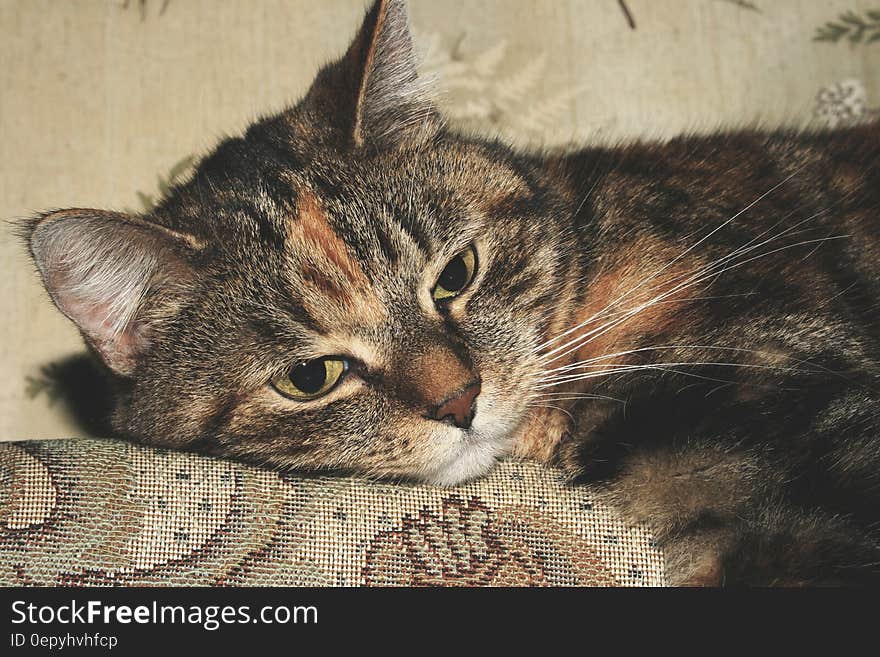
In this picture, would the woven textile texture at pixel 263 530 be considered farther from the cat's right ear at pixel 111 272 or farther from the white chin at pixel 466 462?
the cat's right ear at pixel 111 272

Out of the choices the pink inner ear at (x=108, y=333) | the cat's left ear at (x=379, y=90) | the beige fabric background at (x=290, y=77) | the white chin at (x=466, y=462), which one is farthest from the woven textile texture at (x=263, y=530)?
the beige fabric background at (x=290, y=77)

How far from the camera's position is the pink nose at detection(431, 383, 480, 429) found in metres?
0.93

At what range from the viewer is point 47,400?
1.56m

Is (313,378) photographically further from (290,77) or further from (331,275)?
(290,77)

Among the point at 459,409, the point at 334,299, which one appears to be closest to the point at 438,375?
the point at 459,409

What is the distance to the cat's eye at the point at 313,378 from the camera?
98 cm

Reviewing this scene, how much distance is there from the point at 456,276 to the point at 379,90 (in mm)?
287

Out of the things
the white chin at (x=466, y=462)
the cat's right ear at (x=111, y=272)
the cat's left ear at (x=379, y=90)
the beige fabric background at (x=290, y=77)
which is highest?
the beige fabric background at (x=290, y=77)

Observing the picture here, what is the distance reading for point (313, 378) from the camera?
98cm

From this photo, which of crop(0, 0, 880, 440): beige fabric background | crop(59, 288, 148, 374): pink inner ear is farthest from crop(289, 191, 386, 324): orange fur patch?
crop(0, 0, 880, 440): beige fabric background

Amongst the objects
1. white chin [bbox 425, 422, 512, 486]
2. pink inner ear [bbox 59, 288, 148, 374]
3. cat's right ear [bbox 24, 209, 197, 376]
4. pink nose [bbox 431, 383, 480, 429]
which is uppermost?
cat's right ear [bbox 24, 209, 197, 376]

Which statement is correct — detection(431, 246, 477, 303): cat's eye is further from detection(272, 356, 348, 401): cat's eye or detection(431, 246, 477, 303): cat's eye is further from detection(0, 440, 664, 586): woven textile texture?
detection(0, 440, 664, 586): woven textile texture

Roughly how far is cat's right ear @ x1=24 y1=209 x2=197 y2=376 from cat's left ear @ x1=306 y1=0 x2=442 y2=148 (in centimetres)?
28

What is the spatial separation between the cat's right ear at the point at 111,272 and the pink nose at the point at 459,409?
0.36 meters
